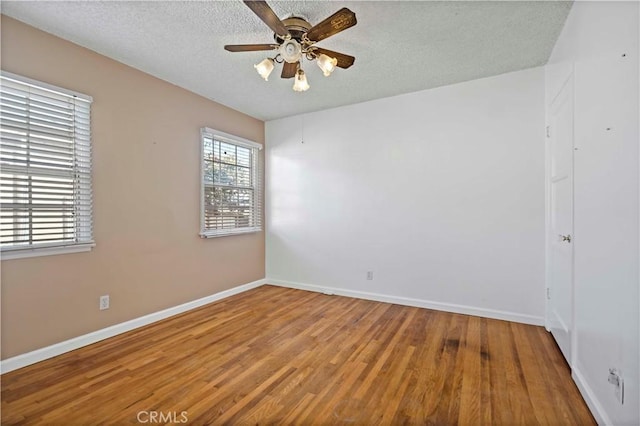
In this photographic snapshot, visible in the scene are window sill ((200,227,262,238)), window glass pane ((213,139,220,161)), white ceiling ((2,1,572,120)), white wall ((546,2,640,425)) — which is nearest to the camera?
white wall ((546,2,640,425))

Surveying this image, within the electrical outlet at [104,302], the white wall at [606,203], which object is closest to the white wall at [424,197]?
the white wall at [606,203]

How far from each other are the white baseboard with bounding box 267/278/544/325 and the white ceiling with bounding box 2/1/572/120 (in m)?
2.56

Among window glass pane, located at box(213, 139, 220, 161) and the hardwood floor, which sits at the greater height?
window glass pane, located at box(213, 139, 220, 161)

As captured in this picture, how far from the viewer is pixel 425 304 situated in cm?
342

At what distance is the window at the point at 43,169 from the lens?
2088mm

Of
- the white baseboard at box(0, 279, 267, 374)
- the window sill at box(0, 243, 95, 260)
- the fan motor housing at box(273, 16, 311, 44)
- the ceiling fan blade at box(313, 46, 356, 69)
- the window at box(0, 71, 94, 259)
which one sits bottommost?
the white baseboard at box(0, 279, 267, 374)

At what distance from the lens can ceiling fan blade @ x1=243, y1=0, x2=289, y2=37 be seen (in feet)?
5.31

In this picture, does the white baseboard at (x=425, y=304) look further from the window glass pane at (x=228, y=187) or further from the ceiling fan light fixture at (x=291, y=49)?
the ceiling fan light fixture at (x=291, y=49)

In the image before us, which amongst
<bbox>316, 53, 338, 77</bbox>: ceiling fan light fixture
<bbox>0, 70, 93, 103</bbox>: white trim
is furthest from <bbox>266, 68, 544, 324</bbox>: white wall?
<bbox>0, 70, 93, 103</bbox>: white trim

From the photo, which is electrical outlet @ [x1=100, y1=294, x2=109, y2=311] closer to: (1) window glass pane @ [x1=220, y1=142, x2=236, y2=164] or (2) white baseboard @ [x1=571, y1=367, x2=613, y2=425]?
(1) window glass pane @ [x1=220, y1=142, x2=236, y2=164]

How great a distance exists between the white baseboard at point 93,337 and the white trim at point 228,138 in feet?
6.80

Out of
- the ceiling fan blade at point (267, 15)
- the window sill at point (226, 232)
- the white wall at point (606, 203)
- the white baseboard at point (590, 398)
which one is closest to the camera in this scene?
the white wall at point (606, 203)

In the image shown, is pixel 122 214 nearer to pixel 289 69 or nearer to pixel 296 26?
pixel 289 69

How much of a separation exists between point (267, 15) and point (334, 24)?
16.7 inches
